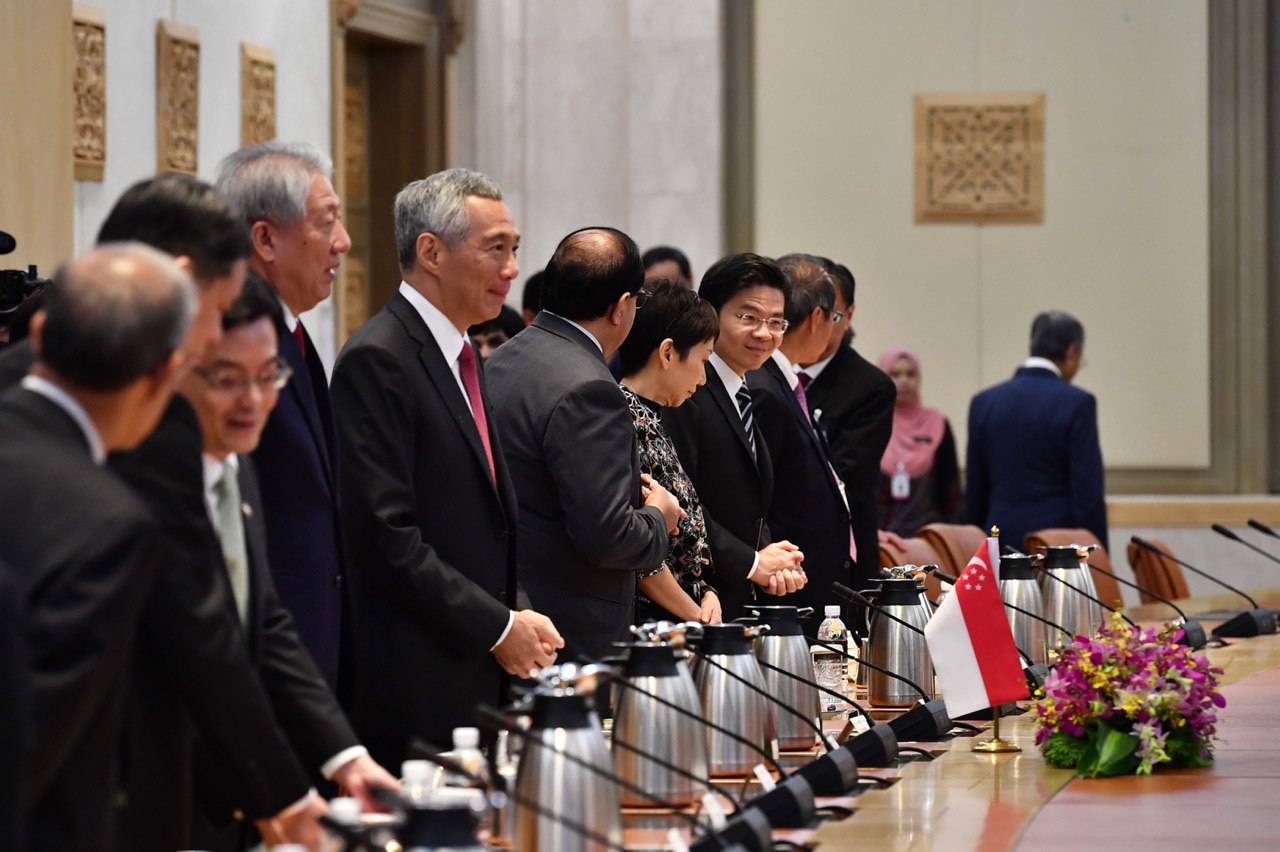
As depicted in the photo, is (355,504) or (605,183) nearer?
(355,504)

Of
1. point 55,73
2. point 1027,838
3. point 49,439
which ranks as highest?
point 55,73

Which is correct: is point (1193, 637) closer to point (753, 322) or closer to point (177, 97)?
point (753, 322)

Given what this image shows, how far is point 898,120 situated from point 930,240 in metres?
0.58

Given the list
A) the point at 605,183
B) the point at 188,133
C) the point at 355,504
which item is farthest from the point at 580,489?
the point at 605,183

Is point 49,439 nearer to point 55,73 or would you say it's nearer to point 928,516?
point 55,73

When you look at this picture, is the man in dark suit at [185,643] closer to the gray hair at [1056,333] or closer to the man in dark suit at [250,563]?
the man in dark suit at [250,563]

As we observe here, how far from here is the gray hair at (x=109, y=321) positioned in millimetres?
1644

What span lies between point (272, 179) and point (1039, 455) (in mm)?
4535

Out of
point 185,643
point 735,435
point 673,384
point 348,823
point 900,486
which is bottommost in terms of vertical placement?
point 900,486

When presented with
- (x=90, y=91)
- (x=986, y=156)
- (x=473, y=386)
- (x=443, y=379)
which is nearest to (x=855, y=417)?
(x=473, y=386)

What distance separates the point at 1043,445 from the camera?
6.99 metres

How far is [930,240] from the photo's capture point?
29.3ft

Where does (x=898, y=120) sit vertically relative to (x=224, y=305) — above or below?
above

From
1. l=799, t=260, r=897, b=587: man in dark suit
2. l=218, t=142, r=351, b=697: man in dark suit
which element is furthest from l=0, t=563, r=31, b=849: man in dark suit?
l=799, t=260, r=897, b=587: man in dark suit
